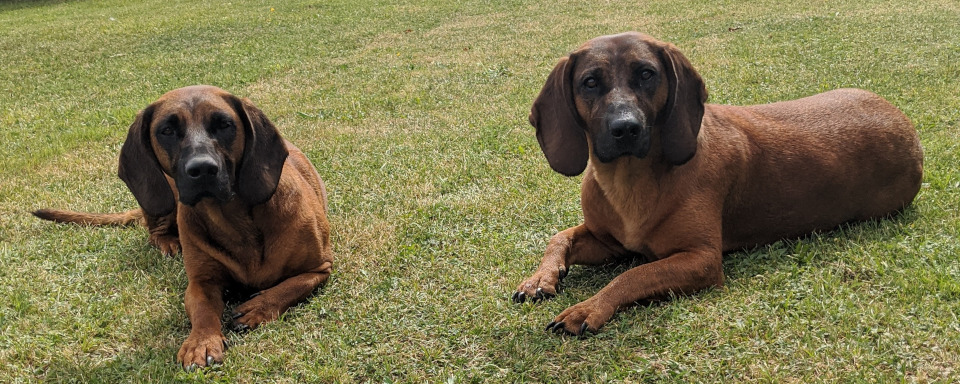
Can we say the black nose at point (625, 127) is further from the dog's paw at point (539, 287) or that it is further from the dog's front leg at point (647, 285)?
the dog's paw at point (539, 287)

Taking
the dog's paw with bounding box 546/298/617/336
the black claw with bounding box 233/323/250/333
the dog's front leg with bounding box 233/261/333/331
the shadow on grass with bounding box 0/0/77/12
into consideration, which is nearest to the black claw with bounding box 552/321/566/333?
the dog's paw with bounding box 546/298/617/336

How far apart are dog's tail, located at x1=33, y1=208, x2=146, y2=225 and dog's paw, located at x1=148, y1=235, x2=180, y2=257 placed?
46cm

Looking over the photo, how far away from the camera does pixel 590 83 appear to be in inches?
161

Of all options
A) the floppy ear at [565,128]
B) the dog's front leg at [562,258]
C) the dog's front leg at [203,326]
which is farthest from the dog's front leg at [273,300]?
the floppy ear at [565,128]

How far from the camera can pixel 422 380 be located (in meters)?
3.65

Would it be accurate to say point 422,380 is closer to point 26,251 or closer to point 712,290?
point 712,290

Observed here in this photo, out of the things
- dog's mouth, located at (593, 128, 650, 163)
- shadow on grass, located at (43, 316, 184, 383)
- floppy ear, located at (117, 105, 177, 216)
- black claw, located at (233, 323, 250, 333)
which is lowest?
shadow on grass, located at (43, 316, 184, 383)

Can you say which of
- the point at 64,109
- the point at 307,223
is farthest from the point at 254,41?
the point at 307,223

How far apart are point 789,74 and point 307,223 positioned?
6453 mm

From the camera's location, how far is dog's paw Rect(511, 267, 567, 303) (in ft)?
14.0

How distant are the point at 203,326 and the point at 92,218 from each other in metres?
2.47

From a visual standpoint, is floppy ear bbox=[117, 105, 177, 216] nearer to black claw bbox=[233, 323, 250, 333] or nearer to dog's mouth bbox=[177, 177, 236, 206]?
dog's mouth bbox=[177, 177, 236, 206]

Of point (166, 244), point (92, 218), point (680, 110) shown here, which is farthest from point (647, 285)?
point (92, 218)

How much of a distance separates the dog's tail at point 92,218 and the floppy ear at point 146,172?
5.47ft
